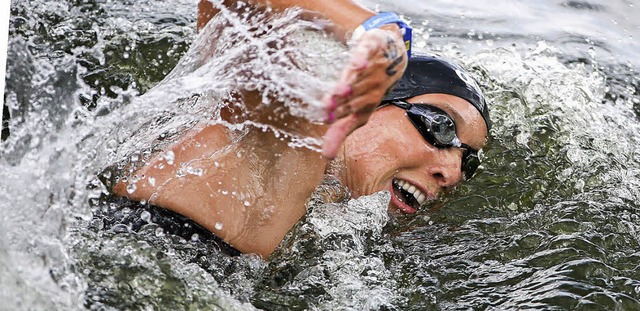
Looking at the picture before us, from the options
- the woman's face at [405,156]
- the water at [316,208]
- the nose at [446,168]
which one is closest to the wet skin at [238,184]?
the water at [316,208]

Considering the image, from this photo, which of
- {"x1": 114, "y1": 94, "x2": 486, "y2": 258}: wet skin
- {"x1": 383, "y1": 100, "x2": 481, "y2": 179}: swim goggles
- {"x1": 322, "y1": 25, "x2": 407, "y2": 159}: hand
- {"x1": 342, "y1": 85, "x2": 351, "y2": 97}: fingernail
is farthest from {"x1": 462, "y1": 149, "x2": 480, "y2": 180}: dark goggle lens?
{"x1": 342, "y1": 85, "x2": 351, "y2": 97}: fingernail

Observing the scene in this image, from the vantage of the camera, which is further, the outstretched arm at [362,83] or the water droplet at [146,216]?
the water droplet at [146,216]

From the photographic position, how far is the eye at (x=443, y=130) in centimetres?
405

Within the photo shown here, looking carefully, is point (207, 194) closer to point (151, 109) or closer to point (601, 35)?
point (151, 109)

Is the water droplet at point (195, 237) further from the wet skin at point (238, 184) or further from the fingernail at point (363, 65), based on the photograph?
the fingernail at point (363, 65)

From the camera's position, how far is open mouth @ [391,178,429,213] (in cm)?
415

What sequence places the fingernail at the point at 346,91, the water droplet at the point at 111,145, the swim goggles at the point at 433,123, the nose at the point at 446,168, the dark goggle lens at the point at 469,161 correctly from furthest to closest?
1. the dark goggle lens at the point at 469,161
2. the nose at the point at 446,168
3. the swim goggles at the point at 433,123
4. the water droplet at the point at 111,145
5. the fingernail at the point at 346,91

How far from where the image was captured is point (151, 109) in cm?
333

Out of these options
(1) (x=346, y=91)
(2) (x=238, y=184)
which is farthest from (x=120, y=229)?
(1) (x=346, y=91)

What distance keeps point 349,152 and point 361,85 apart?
1.55 m

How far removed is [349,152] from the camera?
393 centimetres

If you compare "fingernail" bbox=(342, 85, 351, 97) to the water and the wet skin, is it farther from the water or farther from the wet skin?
the wet skin

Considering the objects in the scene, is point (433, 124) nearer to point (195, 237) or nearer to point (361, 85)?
point (195, 237)

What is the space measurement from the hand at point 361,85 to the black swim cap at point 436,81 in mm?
1626
